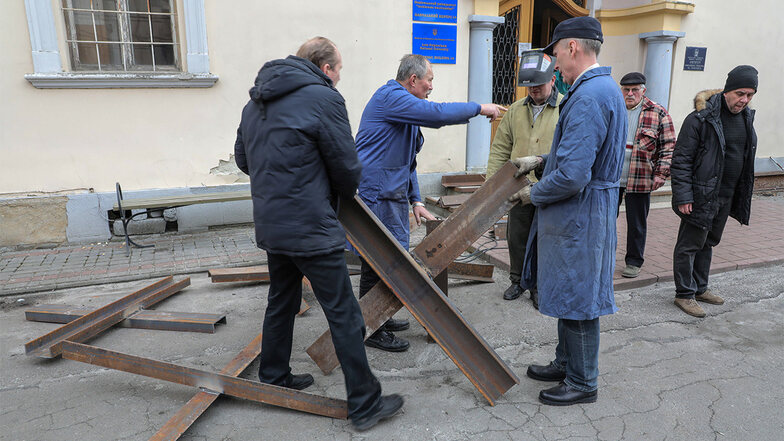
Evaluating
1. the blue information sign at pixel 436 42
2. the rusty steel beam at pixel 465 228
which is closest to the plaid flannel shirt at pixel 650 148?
the rusty steel beam at pixel 465 228

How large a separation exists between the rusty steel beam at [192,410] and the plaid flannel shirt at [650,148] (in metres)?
3.60

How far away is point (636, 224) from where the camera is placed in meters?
4.82

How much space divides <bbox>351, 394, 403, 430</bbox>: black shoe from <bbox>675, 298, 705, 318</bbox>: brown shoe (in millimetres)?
2621

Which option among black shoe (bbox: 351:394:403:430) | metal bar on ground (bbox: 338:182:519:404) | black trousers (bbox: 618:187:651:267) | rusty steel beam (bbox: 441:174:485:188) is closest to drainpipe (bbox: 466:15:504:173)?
rusty steel beam (bbox: 441:174:485:188)

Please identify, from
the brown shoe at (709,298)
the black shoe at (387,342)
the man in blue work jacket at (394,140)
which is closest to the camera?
the man in blue work jacket at (394,140)

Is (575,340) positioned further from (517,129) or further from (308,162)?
(517,129)

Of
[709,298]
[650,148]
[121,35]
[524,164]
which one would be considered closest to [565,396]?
[524,164]

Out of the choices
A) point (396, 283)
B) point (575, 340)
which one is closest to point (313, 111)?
point (396, 283)

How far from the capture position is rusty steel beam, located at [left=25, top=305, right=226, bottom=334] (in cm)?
377

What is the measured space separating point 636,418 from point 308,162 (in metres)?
2.09

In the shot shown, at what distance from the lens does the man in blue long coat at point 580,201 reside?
2527mm

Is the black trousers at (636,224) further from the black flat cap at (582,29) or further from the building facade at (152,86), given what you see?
the building facade at (152,86)

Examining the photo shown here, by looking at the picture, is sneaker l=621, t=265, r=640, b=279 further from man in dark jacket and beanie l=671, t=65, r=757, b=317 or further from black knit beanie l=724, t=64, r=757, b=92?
black knit beanie l=724, t=64, r=757, b=92

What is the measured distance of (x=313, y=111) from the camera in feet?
7.68
